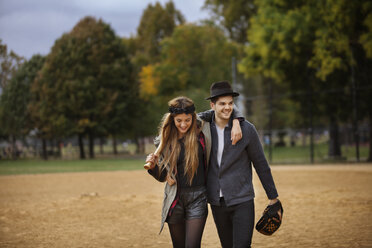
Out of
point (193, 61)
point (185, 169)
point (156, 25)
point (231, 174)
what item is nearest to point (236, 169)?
point (231, 174)

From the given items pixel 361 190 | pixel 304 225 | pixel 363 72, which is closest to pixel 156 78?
pixel 363 72

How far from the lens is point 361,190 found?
12.1 metres

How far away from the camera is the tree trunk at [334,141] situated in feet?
82.2

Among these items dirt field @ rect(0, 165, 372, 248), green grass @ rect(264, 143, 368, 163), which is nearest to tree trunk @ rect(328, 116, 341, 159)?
green grass @ rect(264, 143, 368, 163)

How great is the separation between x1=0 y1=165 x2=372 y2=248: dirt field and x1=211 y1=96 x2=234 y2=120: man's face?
302 centimetres

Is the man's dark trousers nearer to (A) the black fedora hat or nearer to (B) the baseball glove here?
(B) the baseball glove

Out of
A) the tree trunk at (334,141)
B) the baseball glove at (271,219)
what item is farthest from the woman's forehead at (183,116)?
the tree trunk at (334,141)

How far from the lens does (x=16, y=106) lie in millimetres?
40938

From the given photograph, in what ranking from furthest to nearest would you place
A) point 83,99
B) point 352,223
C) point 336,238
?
point 83,99
point 352,223
point 336,238

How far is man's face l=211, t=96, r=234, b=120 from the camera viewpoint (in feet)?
13.5

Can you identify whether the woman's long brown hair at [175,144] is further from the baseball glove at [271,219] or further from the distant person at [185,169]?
the baseball glove at [271,219]

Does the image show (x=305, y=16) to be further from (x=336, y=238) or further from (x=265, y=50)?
(x=336, y=238)

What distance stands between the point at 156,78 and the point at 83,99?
6.42 meters

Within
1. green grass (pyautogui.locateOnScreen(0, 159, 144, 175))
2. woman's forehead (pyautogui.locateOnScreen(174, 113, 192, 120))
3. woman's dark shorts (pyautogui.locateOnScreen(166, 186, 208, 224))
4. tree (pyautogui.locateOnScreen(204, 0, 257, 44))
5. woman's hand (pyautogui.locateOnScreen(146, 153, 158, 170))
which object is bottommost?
green grass (pyautogui.locateOnScreen(0, 159, 144, 175))
